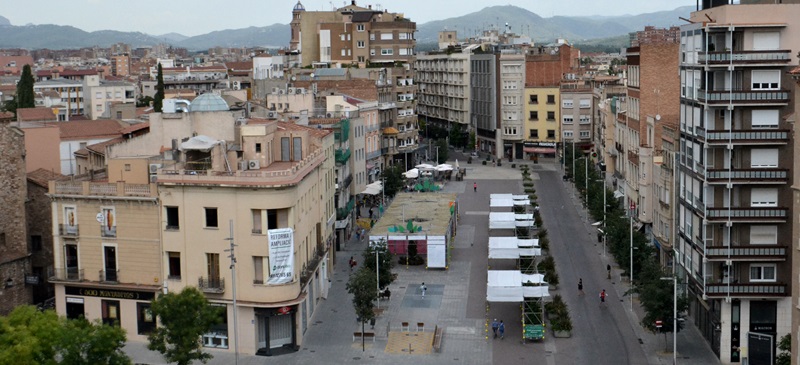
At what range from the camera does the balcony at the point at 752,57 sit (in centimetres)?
4462

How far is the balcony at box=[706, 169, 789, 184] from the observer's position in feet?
148

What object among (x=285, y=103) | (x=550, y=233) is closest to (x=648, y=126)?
(x=550, y=233)

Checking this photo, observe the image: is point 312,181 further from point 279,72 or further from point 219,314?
point 279,72

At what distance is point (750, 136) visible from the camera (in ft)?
148

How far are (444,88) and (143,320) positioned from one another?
115046mm

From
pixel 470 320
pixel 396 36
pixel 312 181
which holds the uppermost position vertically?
pixel 396 36

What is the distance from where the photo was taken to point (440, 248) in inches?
2650

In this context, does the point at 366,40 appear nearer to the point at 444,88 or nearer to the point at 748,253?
the point at 444,88

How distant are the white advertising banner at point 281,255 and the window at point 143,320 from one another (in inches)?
265

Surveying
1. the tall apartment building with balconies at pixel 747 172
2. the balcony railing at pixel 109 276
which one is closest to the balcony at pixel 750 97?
the tall apartment building with balconies at pixel 747 172

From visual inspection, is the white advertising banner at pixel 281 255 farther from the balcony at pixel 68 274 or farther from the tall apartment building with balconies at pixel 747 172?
the tall apartment building with balconies at pixel 747 172

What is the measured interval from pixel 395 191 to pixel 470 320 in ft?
151

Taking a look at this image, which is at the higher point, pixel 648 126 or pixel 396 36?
pixel 396 36

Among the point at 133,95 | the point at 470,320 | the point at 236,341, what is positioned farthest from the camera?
the point at 133,95
